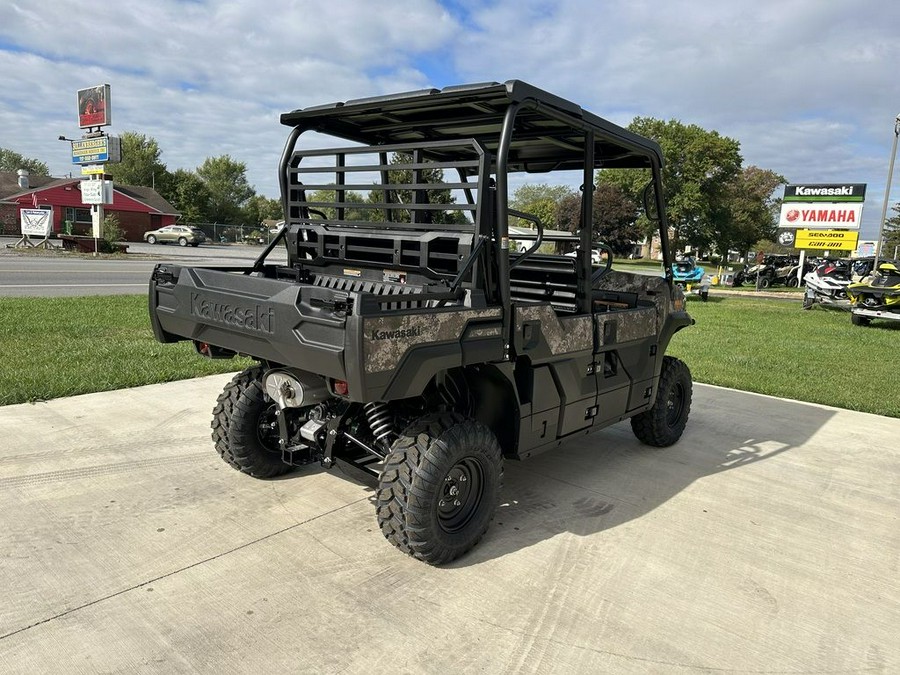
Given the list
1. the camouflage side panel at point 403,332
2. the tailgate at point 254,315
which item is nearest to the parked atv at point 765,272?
the camouflage side panel at point 403,332

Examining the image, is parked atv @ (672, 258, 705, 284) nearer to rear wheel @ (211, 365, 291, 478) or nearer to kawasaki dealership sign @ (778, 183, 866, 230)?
kawasaki dealership sign @ (778, 183, 866, 230)

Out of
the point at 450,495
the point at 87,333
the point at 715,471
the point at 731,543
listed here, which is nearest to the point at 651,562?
the point at 731,543

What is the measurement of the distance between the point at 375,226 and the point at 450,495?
1.54m

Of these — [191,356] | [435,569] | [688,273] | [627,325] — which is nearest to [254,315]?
[435,569]

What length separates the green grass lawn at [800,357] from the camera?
22.9 ft

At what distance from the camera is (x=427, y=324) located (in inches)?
105

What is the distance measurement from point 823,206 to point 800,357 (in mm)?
18940

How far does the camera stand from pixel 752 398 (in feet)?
21.9

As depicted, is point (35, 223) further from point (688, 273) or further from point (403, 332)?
point (403, 332)

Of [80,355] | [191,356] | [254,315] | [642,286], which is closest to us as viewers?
[254,315]

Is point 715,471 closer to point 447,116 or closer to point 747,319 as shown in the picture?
point 447,116

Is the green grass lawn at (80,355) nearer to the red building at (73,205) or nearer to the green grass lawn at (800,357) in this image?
the green grass lawn at (800,357)

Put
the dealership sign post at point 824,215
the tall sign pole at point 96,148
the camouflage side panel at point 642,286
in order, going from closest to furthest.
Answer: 1. the camouflage side panel at point 642,286
2. the dealership sign post at point 824,215
3. the tall sign pole at point 96,148

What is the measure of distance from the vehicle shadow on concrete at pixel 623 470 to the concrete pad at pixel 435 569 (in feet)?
0.07
